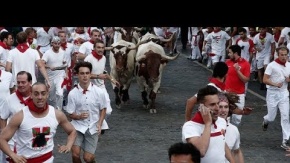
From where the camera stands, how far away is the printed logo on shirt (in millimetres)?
7207

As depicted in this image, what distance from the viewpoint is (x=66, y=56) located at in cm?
1496

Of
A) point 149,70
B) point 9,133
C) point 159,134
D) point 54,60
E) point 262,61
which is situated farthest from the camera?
point 262,61

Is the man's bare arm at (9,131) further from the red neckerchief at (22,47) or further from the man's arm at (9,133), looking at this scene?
the red neckerchief at (22,47)

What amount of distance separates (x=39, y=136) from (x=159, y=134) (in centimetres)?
636

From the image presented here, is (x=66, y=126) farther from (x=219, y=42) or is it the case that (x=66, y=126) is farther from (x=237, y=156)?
(x=219, y=42)

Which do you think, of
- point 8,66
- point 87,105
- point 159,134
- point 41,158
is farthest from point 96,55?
point 41,158

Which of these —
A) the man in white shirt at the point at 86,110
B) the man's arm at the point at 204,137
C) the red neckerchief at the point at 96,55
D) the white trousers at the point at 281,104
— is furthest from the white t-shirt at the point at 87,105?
the white trousers at the point at 281,104

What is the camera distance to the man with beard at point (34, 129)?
7164 mm

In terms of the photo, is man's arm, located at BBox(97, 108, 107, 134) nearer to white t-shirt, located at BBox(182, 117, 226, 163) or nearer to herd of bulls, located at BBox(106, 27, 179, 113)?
white t-shirt, located at BBox(182, 117, 226, 163)

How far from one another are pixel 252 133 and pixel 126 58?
434 cm

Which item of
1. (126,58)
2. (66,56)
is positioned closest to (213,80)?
(66,56)

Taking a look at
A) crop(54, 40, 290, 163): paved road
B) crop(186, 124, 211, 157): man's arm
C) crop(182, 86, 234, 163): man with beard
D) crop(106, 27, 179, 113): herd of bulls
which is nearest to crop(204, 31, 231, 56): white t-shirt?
crop(54, 40, 290, 163): paved road

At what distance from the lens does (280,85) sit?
39.6 feet
